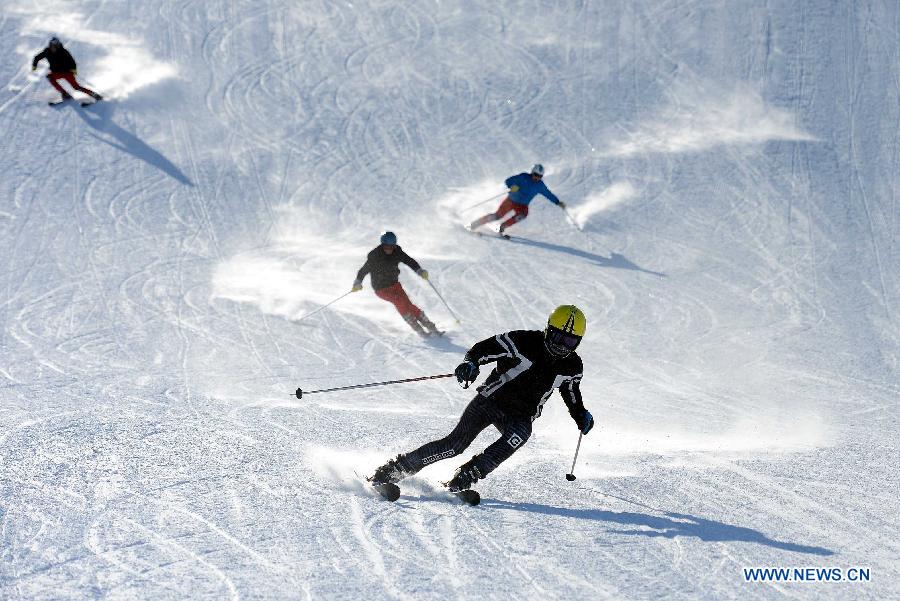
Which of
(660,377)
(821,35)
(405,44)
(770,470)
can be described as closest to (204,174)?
(405,44)

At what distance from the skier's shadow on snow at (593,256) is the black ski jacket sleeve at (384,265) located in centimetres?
362

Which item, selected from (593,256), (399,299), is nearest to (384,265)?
(399,299)

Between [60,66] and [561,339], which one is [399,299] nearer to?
[561,339]

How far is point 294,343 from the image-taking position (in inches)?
412

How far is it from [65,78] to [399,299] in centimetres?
875

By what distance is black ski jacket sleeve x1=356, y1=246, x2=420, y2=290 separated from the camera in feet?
36.8

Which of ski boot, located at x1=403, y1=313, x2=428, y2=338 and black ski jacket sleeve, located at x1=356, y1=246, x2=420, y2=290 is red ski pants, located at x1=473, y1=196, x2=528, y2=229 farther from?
ski boot, located at x1=403, y1=313, x2=428, y2=338

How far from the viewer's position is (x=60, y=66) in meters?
16.2

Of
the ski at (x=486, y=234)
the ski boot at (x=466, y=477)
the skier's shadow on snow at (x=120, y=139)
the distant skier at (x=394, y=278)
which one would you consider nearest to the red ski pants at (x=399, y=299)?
the distant skier at (x=394, y=278)

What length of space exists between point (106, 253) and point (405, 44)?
910cm

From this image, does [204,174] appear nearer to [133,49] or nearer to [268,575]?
[133,49]

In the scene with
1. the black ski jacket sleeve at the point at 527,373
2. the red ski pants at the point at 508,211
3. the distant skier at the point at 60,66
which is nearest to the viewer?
the black ski jacket sleeve at the point at 527,373

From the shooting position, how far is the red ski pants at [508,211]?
14672 mm

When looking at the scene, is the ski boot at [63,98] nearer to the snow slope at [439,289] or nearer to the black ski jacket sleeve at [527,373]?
the snow slope at [439,289]
